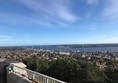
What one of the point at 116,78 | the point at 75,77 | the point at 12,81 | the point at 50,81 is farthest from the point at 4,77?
the point at 116,78

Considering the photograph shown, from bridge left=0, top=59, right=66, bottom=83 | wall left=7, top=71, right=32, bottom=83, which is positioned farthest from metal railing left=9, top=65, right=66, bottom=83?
wall left=7, top=71, right=32, bottom=83

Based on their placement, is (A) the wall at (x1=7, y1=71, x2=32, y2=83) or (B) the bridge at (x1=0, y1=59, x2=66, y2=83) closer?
(B) the bridge at (x1=0, y1=59, x2=66, y2=83)

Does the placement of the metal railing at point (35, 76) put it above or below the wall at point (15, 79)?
above

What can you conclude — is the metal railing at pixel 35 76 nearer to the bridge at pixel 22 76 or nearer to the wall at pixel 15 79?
the bridge at pixel 22 76

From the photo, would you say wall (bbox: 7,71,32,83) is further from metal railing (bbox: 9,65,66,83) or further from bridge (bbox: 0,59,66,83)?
metal railing (bbox: 9,65,66,83)

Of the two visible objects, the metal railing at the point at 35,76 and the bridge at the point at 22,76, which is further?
the bridge at the point at 22,76

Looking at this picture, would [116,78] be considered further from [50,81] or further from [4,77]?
[50,81]

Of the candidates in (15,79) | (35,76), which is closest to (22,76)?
(15,79)

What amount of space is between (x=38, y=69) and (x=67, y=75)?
398 cm

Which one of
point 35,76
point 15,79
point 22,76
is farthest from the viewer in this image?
point 15,79

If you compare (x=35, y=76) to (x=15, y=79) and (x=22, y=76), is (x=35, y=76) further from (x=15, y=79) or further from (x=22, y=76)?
(x=15, y=79)

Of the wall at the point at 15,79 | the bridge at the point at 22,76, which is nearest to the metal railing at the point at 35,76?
the bridge at the point at 22,76

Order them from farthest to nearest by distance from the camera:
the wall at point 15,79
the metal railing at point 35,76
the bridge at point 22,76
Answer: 1. the wall at point 15,79
2. the bridge at point 22,76
3. the metal railing at point 35,76

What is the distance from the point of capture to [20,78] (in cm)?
675
